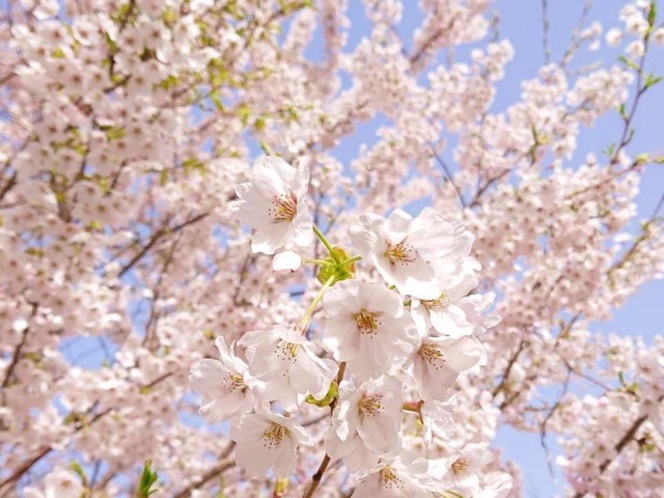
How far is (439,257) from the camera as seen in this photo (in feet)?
3.78

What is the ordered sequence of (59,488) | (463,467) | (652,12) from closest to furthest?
(463,467), (59,488), (652,12)

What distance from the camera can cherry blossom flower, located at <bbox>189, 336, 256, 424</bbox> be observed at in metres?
1.21

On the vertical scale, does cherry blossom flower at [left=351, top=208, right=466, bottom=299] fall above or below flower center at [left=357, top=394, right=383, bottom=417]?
above

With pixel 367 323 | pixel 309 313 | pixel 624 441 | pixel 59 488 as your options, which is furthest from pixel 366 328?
pixel 624 441

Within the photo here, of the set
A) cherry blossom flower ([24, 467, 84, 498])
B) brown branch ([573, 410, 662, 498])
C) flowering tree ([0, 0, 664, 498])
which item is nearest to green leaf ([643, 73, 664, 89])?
flowering tree ([0, 0, 664, 498])

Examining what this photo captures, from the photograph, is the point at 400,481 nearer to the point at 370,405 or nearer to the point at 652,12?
the point at 370,405

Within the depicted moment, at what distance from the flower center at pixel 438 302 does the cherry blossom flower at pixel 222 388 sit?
47 cm

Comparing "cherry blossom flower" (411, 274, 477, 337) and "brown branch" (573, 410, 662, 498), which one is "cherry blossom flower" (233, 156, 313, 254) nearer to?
"cherry blossom flower" (411, 274, 477, 337)

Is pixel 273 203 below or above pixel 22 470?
above

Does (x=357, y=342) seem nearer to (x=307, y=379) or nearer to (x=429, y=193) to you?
(x=307, y=379)

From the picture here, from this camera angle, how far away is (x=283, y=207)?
129 centimetres

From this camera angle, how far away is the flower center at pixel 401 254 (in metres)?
1.14

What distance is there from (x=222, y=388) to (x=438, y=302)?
22.7 inches

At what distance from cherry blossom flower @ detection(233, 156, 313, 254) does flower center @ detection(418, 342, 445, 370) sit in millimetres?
387
